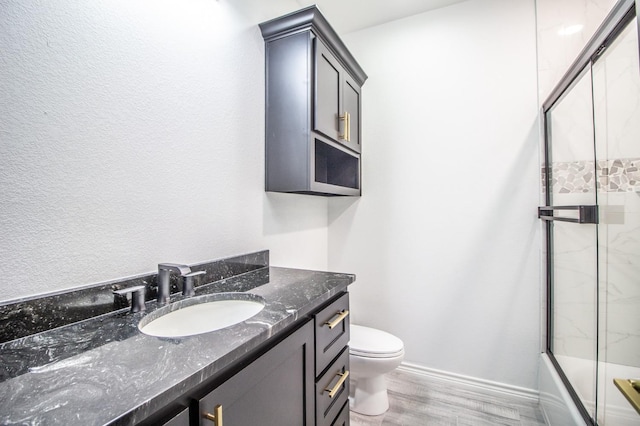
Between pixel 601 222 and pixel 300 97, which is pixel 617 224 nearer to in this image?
pixel 601 222

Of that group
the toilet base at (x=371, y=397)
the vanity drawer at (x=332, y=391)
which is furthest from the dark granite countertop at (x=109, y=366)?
the toilet base at (x=371, y=397)

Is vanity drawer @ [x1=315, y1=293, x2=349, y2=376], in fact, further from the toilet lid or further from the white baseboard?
the white baseboard

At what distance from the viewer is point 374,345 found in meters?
1.75

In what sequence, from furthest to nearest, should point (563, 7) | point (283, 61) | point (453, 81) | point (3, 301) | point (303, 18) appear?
point (453, 81) → point (563, 7) → point (283, 61) → point (303, 18) → point (3, 301)

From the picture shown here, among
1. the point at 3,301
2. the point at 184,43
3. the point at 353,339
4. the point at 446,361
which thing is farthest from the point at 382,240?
the point at 3,301

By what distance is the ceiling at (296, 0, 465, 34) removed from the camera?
6.73 feet

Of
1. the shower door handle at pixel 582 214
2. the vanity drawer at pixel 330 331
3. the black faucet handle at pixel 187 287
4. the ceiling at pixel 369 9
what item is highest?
the ceiling at pixel 369 9

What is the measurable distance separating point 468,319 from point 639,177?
124cm

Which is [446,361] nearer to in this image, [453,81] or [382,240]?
[382,240]

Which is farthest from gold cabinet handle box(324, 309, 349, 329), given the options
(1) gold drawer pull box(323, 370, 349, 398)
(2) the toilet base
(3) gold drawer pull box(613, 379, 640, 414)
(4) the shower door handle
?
(4) the shower door handle

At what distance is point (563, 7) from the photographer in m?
1.79

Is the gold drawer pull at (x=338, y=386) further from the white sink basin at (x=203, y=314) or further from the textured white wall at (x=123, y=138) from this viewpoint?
the textured white wall at (x=123, y=138)

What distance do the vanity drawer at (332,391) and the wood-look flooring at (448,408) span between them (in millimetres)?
587

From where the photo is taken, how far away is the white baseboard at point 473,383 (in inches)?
73.7
